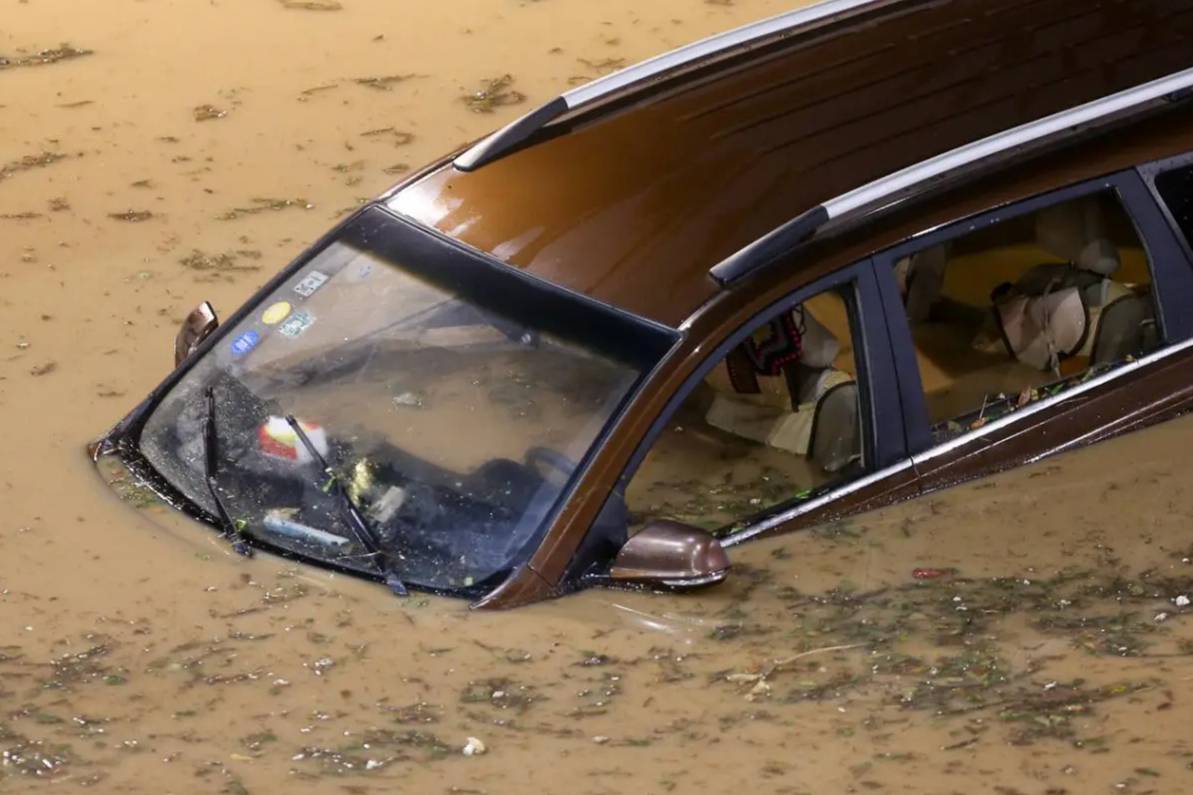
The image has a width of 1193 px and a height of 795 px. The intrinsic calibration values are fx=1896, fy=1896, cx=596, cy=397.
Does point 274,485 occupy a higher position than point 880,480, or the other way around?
point 880,480

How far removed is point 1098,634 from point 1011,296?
1.17m

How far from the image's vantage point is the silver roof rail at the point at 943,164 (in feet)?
16.8

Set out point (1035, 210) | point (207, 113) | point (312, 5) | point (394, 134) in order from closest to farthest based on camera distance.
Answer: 1. point (1035, 210)
2. point (394, 134)
3. point (207, 113)
4. point (312, 5)

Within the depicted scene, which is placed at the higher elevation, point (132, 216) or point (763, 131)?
point (763, 131)

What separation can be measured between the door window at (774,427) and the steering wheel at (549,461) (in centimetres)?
36

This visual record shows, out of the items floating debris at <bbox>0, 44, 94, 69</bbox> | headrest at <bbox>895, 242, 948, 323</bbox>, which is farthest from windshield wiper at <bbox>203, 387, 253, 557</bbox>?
floating debris at <bbox>0, 44, 94, 69</bbox>

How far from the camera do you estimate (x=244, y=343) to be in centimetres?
572

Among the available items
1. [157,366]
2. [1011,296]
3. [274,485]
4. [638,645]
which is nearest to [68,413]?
[157,366]

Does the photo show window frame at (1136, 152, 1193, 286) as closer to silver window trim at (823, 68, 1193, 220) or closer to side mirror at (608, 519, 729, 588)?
silver window trim at (823, 68, 1193, 220)

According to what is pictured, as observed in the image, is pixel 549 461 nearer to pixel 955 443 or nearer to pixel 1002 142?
pixel 955 443

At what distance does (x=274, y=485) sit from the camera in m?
5.33

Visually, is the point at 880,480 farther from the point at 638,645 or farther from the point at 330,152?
the point at 330,152

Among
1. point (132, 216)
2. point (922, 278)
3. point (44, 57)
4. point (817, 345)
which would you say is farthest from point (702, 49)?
point (44, 57)

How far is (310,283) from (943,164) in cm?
192
